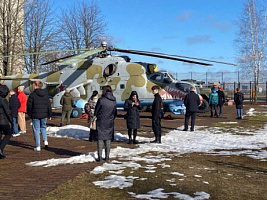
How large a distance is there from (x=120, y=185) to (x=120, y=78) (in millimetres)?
11857

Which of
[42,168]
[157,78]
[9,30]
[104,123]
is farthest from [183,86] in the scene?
[9,30]

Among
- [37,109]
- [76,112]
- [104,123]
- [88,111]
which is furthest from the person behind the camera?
[76,112]

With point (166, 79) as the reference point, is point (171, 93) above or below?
below

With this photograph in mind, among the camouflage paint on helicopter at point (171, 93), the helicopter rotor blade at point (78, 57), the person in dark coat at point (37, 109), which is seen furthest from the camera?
the camouflage paint on helicopter at point (171, 93)

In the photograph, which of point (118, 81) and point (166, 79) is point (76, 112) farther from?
point (166, 79)

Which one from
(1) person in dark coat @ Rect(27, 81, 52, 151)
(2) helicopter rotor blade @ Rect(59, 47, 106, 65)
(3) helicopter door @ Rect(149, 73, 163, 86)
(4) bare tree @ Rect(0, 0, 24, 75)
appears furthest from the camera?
(4) bare tree @ Rect(0, 0, 24, 75)

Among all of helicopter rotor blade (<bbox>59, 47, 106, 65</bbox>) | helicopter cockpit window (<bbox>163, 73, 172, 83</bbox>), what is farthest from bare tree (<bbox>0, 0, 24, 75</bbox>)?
helicopter cockpit window (<bbox>163, 73, 172, 83</bbox>)

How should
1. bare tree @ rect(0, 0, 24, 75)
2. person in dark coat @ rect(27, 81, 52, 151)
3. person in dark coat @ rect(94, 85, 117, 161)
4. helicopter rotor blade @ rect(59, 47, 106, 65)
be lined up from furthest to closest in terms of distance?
bare tree @ rect(0, 0, 24, 75)
helicopter rotor blade @ rect(59, 47, 106, 65)
person in dark coat @ rect(27, 81, 52, 151)
person in dark coat @ rect(94, 85, 117, 161)

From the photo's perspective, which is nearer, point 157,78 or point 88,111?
point 88,111

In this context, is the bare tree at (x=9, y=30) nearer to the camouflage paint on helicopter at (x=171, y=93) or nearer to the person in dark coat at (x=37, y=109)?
the camouflage paint on helicopter at (x=171, y=93)

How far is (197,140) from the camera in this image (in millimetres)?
9898

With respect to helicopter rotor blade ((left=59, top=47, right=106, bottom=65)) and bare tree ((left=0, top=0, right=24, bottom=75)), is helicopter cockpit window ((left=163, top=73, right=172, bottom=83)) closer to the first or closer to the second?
helicopter rotor blade ((left=59, top=47, right=106, bottom=65))

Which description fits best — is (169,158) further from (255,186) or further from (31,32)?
(31,32)

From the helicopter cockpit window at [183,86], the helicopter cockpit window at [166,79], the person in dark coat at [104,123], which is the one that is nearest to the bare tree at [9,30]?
the helicopter cockpit window at [166,79]
